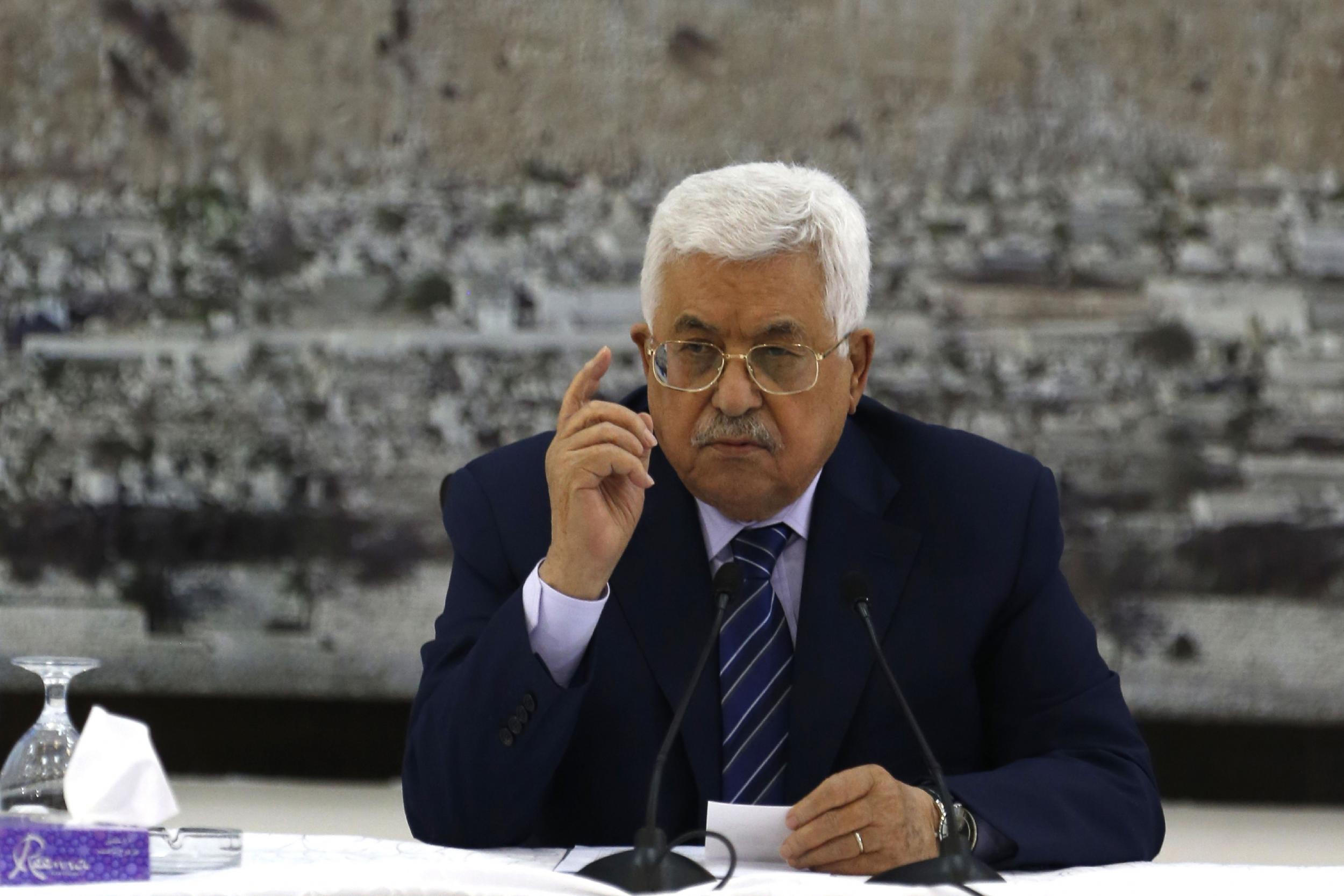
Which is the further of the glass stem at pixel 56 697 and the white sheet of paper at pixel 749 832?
the white sheet of paper at pixel 749 832

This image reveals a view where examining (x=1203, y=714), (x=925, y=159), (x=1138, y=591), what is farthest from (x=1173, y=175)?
(x=1203, y=714)

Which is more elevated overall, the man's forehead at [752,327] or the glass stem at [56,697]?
the man's forehead at [752,327]

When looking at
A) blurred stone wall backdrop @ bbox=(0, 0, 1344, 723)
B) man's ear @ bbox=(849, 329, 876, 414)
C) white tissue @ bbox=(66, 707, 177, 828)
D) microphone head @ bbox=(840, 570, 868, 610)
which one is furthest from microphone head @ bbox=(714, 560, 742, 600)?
blurred stone wall backdrop @ bbox=(0, 0, 1344, 723)

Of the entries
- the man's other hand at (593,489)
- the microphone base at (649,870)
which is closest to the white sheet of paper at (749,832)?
the microphone base at (649,870)

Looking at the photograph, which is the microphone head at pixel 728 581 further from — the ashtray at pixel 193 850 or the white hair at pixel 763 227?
the ashtray at pixel 193 850

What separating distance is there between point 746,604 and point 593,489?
301 mm

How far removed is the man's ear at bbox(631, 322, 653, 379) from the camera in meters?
1.85

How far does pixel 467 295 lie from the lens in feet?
11.0

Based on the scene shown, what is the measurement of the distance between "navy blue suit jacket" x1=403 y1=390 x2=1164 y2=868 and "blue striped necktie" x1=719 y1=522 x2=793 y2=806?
0.02 m

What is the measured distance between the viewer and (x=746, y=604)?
1839mm

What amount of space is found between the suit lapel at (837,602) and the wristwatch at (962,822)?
Result: 9.4 inches

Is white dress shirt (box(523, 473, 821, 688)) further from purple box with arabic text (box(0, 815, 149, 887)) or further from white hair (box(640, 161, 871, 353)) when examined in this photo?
purple box with arabic text (box(0, 815, 149, 887))

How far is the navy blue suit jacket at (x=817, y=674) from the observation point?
165 centimetres

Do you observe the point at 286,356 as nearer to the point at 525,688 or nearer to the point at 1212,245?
the point at 525,688
